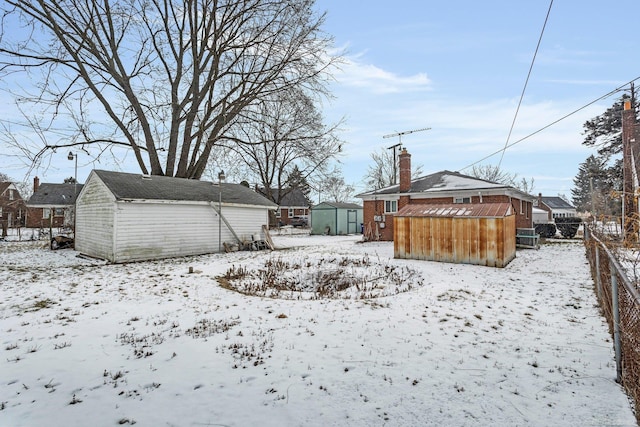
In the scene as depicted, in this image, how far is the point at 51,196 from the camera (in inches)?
1380

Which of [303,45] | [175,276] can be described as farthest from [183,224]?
[303,45]

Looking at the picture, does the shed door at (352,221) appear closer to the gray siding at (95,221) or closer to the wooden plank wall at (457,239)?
the wooden plank wall at (457,239)

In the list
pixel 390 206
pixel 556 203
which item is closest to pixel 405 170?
pixel 390 206

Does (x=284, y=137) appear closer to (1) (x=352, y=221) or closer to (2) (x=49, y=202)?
(1) (x=352, y=221)

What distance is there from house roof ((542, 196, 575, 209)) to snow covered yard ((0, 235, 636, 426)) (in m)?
66.6

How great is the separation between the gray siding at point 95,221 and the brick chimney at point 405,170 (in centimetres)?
1489

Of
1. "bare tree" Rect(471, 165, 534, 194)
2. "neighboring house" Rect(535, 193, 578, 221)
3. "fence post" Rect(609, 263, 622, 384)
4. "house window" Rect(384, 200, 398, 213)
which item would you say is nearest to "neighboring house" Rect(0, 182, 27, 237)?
"house window" Rect(384, 200, 398, 213)

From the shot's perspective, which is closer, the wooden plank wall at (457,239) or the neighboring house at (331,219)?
the wooden plank wall at (457,239)

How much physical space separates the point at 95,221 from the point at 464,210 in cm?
1513

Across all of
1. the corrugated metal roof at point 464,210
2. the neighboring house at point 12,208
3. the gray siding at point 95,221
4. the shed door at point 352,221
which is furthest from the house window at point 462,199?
the neighboring house at point 12,208

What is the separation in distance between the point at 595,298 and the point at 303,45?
687 inches

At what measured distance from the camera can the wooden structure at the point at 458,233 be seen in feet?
35.6

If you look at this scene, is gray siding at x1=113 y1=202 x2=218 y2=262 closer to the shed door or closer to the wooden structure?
the wooden structure

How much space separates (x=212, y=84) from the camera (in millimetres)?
20203
